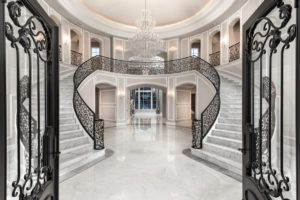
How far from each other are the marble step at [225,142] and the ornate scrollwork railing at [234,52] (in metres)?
6.03

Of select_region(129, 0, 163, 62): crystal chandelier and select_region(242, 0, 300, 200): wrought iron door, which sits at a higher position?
select_region(129, 0, 163, 62): crystal chandelier

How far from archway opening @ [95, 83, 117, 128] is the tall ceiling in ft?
15.0

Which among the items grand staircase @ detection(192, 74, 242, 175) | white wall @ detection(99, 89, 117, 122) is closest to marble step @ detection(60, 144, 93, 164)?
grand staircase @ detection(192, 74, 242, 175)

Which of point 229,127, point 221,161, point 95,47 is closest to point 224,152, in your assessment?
point 221,161

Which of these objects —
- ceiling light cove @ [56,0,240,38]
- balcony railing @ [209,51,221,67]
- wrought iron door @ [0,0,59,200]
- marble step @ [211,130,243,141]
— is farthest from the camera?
balcony railing @ [209,51,221,67]


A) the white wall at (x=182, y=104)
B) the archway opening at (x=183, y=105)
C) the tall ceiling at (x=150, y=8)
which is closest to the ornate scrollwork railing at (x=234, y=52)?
the tall ceiling at (x=150, y=8)

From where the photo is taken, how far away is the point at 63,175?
13.5ft

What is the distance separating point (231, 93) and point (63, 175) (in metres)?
6.63

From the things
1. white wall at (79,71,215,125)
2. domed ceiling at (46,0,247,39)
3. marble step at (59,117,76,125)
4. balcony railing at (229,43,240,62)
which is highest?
domed ceiling at (46,0,247,39)

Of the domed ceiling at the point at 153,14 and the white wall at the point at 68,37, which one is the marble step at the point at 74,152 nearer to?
the white wall at the point at 68,37

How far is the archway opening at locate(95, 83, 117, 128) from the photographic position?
12.4m

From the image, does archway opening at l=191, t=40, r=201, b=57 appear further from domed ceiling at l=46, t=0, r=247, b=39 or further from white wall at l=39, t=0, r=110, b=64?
white wall at l=39, t=0, r=110, b=64

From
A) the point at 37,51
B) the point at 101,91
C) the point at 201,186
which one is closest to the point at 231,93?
the point at 201,186

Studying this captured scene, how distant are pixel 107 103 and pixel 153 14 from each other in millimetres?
6575
